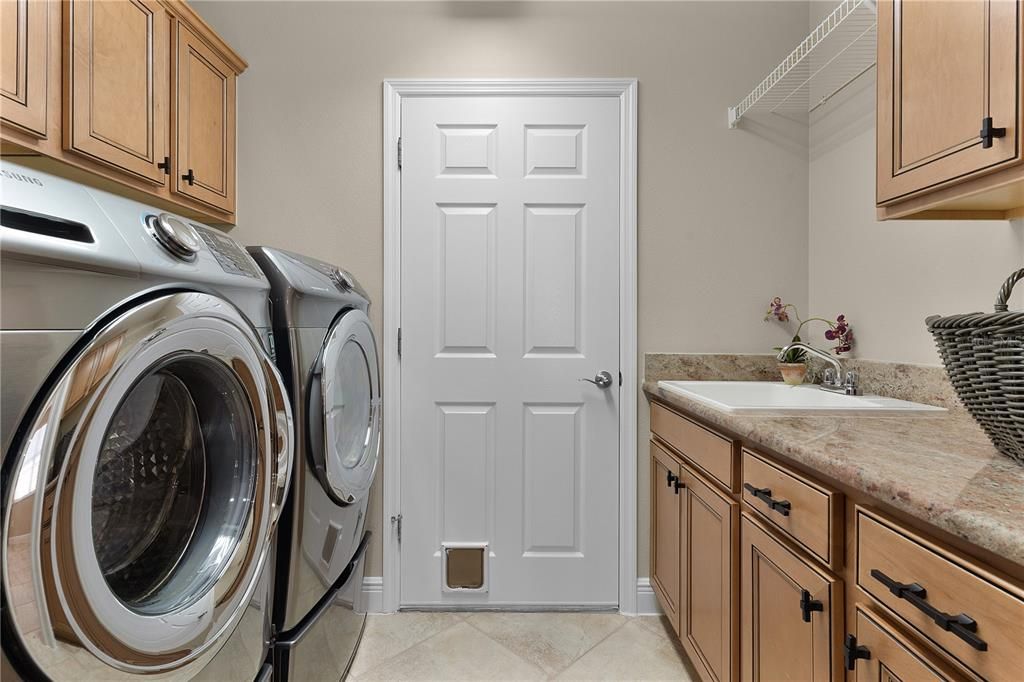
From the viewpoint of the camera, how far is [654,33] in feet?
7.24

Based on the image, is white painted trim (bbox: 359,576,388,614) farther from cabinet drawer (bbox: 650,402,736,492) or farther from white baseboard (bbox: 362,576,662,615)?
cabinet drawer (bbox: 650,402,736,492)

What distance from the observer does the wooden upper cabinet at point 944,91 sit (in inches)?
37.9

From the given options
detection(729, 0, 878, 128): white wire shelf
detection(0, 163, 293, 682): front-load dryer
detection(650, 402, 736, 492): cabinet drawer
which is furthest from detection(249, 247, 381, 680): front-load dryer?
detection(729, 0, 878, 128): white wire shelf

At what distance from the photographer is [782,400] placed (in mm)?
1895

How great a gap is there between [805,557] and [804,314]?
141cm

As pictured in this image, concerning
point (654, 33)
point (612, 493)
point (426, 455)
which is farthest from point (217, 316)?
point (654, 33)

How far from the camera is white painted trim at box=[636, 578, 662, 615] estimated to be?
2.21 meters

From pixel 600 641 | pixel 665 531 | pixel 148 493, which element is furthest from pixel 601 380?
pixel 148 493

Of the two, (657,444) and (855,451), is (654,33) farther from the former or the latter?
(855,451)

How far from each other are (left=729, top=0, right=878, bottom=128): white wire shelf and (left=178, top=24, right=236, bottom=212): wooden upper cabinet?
6.32ft

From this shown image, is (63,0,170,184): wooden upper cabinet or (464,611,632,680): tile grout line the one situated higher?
(63,0,170,184): wooden upper cabinet

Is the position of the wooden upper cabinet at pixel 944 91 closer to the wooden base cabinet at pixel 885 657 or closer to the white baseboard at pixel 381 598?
the wooden base cabinet at pixel 885 657

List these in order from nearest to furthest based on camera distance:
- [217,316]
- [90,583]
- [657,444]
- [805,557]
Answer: [90,583] → [217,316] → [805,557] → [657,444]

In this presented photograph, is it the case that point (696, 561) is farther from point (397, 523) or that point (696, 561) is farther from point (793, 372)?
point (397, 523)
